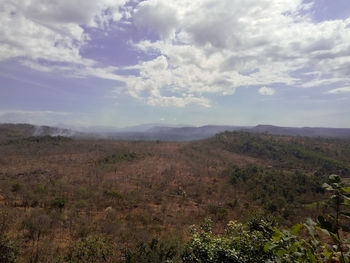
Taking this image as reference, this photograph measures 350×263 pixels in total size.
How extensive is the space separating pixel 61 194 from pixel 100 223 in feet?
24.7

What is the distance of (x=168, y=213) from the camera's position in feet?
49.7

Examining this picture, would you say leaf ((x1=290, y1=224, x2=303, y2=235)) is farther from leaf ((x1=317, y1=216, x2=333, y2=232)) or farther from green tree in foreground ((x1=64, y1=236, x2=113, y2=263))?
green tree in foreground ((x1=64, y1=236, x2=113, y2=263))

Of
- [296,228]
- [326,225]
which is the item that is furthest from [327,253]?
[296,228]

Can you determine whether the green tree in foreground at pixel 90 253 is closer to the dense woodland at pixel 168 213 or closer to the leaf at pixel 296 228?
the dense woodland at pixel 168 213

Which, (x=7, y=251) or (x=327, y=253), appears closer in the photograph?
(x=327, y=253)

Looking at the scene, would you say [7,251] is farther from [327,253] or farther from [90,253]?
[327,253]

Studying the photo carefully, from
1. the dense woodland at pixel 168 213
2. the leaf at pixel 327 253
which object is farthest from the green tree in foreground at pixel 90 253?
the leaf at pixel 327 253

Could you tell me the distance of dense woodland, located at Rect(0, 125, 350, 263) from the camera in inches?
88.0

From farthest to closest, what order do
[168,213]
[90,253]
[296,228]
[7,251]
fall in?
[168,213], [90,253], [7,251], [296,228]

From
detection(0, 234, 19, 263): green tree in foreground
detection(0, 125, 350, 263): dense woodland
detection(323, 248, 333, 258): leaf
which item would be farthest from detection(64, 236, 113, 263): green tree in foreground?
detection(323, 248, 333, 258): leaf

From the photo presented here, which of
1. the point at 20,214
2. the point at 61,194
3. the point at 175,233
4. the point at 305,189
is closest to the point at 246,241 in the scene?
the point at 175,233

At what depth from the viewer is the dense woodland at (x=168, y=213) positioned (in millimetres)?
2235

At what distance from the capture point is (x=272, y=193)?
20.0 m

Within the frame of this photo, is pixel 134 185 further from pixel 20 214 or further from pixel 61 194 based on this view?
pixel 20 214
